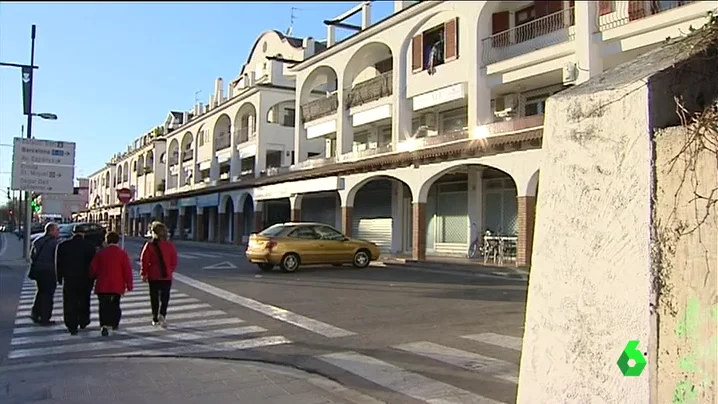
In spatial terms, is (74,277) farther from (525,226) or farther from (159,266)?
(525,226)

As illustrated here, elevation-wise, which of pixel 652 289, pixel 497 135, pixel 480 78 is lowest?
pixel 652 289

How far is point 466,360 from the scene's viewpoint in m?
7.50

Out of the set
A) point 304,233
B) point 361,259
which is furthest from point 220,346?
point 361,259

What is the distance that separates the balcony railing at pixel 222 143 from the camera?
4922 cm

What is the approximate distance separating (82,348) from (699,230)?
7.92 meters

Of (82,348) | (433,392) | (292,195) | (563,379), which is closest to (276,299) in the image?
(82,348)

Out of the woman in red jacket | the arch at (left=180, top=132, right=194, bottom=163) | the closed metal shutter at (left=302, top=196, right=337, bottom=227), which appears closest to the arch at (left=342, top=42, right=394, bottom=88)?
the closed metal shutter at (left=302, top=196, right=337, bottom=227)

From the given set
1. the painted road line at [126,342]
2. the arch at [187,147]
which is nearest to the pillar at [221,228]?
the arch at [187,147]

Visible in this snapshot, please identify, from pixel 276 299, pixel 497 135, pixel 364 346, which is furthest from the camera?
pixel 497 135

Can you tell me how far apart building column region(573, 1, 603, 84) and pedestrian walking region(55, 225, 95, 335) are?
15804mm

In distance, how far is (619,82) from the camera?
409cm

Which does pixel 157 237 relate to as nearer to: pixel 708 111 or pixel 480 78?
pixel 708 111

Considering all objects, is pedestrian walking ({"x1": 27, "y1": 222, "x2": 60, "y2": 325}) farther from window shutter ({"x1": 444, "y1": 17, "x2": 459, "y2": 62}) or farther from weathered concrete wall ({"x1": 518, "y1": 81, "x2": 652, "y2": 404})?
window shutter ({"x1": 444, "y1": 17, "x2": 459, "y2": 62})

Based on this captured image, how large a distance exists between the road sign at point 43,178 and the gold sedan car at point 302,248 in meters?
8.65
